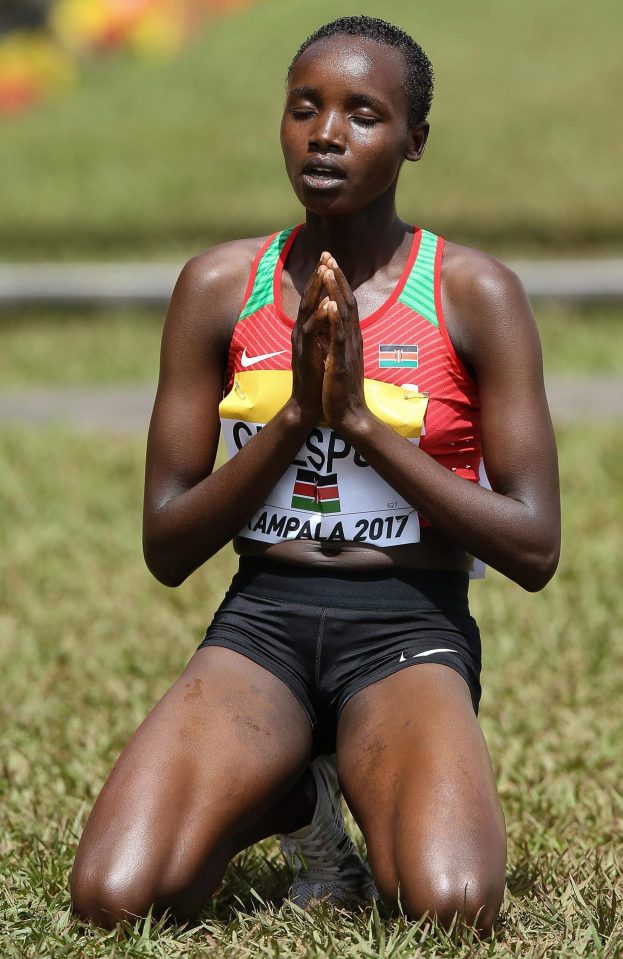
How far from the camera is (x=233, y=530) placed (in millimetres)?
3191

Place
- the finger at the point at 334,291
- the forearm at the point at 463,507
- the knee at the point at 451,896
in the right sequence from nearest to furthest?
the knee at the point at 451,896 < the finger at the point at 334,291 < the forearm at the point at 463,507

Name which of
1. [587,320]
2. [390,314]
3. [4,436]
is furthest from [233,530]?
[587,320]

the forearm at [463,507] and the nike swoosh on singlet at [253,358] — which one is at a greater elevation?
the nike swoosh on singlet at [253,358]

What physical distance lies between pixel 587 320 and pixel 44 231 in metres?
5.85

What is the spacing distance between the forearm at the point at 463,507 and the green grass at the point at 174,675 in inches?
28.9

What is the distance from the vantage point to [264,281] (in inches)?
128

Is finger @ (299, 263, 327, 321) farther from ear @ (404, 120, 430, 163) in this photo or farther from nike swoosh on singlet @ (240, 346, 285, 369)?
ear @ (404, 120, 430, 163)

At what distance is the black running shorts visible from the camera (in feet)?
10.4

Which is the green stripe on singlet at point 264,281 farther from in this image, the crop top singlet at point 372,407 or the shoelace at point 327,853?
the shoelace at point 327,853

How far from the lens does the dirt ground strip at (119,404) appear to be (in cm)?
809

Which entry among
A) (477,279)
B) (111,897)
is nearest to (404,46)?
(477,279)

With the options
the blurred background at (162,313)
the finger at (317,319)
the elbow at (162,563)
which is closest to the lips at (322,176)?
the finger at (317,319)

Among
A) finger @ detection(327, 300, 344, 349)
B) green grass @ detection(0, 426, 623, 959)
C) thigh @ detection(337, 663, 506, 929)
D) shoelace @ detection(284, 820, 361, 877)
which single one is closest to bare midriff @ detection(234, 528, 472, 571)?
thigh @ detection(337, 663, 506, 929)

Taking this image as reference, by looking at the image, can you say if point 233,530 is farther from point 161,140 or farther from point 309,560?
point 161,140
